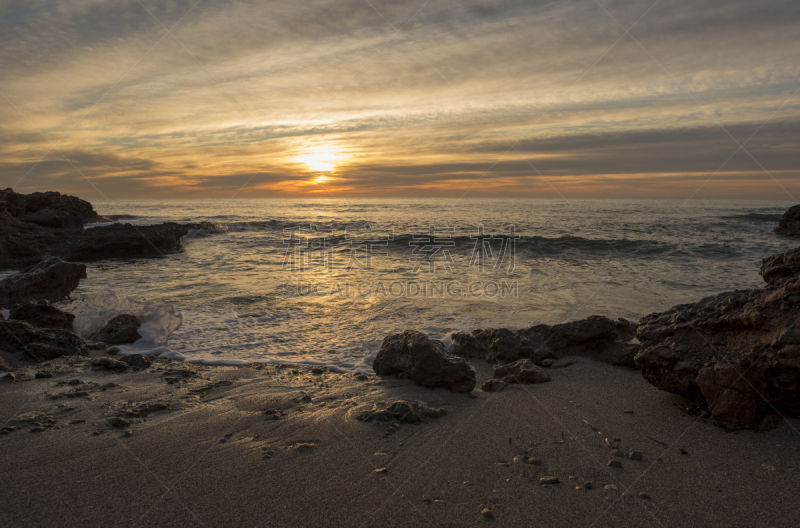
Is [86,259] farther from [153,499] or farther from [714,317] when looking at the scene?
[714,317]

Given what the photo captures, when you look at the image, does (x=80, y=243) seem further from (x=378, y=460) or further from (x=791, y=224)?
(x=791, y=224)

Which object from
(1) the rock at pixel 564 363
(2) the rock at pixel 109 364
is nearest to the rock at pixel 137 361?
(2) the rock at pixel 109 364

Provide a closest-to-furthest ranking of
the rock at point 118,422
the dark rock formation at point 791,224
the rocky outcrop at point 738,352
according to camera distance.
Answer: the rocky outcrop at point 738,352
the rock at point 118,422
the dark rock formation at point 791,224

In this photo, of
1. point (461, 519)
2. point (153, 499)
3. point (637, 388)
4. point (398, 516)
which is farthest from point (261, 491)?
point (637, 388)

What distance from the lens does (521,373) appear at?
387 cm

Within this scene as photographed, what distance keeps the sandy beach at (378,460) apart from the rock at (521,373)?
0.11 m

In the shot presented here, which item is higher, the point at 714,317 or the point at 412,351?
the point at 714,317

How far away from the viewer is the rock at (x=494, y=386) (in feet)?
12.1

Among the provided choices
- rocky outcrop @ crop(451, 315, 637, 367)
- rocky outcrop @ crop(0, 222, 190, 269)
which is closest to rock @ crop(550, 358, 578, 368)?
rocky outcrop @ crop(451, 315, 637, 367)

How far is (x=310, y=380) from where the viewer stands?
163 inches

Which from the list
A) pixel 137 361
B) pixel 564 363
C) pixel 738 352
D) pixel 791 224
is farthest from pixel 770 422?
pixel 791 224

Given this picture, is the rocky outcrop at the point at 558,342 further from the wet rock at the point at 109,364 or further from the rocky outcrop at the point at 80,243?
the rocky outcrop at the point at 80,243

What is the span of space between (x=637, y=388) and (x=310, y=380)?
3020 millimetres

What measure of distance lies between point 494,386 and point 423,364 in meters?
0.67
